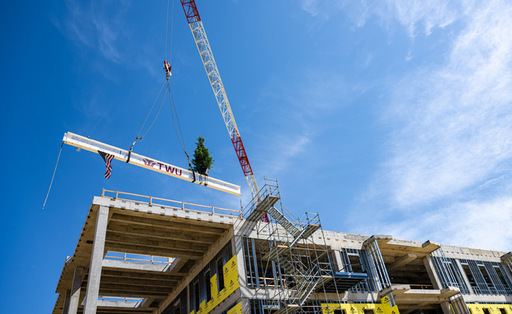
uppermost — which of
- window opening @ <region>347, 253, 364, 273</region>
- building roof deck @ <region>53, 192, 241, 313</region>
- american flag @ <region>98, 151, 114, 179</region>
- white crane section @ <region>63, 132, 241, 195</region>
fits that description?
white crane section @ <region>63, 132, 241, 195</region>

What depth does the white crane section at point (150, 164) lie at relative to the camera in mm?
33469

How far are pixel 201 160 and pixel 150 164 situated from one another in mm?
4774

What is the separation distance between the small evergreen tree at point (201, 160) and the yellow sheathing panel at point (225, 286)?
11.5 m

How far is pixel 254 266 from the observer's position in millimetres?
28203

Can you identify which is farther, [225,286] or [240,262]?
[225,286]

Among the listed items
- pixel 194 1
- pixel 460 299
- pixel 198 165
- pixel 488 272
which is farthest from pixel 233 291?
pixel 194 1

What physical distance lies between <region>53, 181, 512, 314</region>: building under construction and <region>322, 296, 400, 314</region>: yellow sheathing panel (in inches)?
2.9

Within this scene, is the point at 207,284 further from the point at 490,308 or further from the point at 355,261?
the point at 490,308

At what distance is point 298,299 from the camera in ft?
86.8

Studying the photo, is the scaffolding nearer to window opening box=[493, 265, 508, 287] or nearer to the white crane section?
the white crane section

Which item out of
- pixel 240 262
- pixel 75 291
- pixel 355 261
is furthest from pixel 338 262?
pixel 75 291

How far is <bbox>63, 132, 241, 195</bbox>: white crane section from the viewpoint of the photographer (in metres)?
33.5

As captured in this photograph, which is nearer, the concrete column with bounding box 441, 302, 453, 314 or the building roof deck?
the building roof deck

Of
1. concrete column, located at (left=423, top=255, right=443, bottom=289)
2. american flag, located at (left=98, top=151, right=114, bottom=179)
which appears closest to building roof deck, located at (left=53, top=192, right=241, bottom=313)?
american flag, located at (left=98, top=151, right=114, bottom=179)
